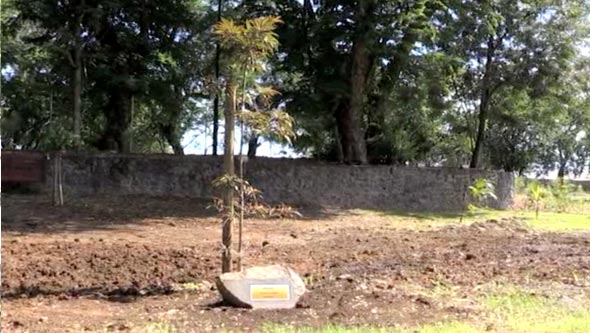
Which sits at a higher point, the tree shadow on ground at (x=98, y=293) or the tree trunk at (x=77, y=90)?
the tree trunk at (x=77, y=90)

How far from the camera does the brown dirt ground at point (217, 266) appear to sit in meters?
7.26

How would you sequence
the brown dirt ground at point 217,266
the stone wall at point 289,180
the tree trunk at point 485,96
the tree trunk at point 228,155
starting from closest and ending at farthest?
the brown dirt ground at point 217,266, the tree trunk at point 228,155, the stone wall at point 289,180, the tree trunk at point 485,96

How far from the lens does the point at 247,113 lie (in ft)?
28.0

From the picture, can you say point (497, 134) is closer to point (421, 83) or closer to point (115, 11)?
point (421, 83)

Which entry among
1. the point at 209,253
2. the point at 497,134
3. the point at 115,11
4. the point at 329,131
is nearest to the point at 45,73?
the point at 115,11

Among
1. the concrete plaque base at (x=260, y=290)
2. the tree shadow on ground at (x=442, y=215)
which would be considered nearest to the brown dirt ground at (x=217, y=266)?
the concrete plaque base at (x=260, y=290)

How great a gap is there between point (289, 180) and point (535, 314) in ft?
54.2

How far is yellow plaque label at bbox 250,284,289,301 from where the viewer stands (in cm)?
763

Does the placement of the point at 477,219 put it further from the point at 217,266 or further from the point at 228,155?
the point at 228,155

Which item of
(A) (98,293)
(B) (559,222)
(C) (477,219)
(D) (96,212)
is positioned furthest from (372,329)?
(B) (559,222)

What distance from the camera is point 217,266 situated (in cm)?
1036

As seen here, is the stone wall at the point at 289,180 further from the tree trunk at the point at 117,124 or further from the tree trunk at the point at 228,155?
the tree trunk at the point at 228,155

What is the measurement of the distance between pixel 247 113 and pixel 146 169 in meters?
14.6

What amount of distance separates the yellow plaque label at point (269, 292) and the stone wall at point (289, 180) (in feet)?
50.1
